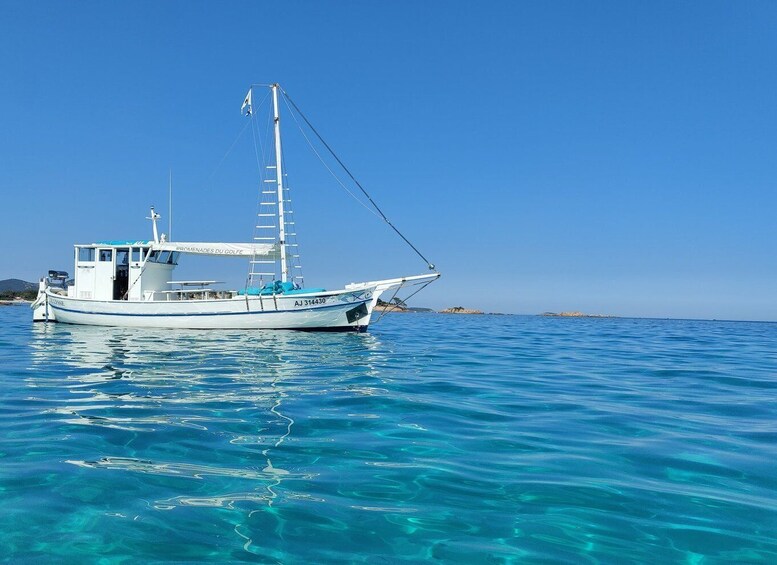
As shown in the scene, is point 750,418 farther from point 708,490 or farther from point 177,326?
point 177,326

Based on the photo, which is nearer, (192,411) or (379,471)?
(379,471)

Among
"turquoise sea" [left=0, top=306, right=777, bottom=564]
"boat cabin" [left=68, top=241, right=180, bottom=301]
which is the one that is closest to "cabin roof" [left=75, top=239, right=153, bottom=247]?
"boat cabin" [left=68, top=241, right=180, bottom=301]

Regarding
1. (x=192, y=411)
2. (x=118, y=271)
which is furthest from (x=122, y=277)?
(x=192, y=411)

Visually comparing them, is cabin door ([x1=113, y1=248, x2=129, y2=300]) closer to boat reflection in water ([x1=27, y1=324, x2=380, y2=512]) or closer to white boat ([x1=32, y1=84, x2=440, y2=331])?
white boat ([x1=32, y1=84, x2=440, y2=331])

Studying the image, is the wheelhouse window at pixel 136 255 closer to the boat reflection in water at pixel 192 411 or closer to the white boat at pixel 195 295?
the white boat at pixel 195 295

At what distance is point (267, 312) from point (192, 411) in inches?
719

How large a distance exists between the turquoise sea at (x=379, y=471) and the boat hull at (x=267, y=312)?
14.6 meters

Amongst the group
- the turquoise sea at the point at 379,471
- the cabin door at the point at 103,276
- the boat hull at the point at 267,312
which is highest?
the cabin door at the point at 103,276

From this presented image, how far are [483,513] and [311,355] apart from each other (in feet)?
38.3

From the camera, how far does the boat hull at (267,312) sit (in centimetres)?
2517

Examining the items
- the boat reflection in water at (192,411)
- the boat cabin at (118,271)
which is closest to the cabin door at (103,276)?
the boat cabin at (118,271)

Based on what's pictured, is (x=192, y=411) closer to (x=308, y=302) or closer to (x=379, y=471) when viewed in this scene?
(x=379, y=471)

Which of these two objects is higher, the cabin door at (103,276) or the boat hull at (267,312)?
the cabin door at (103,276)

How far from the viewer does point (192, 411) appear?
23.9ft
